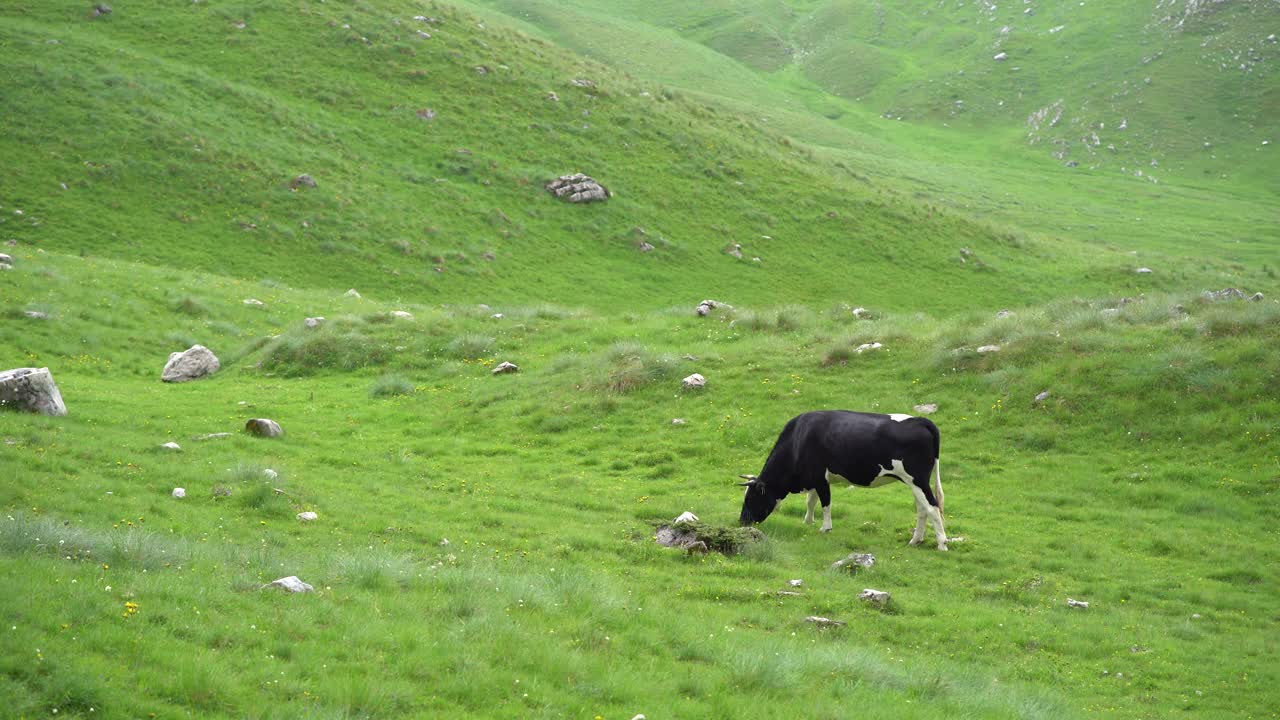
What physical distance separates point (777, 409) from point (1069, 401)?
21.4 feet

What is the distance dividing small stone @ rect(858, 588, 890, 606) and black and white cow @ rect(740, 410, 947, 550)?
3068 mm

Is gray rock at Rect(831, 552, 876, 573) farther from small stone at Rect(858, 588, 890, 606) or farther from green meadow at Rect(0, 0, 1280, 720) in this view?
small stone at Rect(858, 588, 890, 606)

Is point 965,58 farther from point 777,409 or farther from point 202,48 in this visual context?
point 777,409

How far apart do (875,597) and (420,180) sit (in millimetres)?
44359

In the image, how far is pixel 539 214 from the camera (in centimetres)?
5262

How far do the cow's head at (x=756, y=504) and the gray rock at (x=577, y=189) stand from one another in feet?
127

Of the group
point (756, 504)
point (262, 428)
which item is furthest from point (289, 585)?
point (262, 428)

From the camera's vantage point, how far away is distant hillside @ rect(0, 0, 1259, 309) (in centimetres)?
4481

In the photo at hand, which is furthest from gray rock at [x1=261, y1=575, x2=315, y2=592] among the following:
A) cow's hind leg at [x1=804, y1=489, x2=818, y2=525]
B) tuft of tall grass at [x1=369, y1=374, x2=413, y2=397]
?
tuft of tall grass at [x1=369, y1=374, x2=413, y2=397]

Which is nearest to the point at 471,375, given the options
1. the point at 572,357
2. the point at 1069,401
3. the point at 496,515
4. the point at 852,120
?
the point at 572,357

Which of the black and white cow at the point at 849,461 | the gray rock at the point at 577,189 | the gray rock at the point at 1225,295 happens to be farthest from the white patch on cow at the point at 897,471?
the gray rock at the point at 577,189

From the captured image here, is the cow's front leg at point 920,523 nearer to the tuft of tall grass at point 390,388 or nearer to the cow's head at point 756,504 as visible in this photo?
the cow's head at point 756,504

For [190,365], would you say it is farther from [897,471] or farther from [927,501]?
[927,501]

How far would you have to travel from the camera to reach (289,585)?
9945 millimetres
